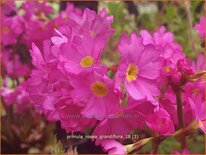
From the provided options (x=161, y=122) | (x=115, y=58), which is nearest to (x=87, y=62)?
(x=161, y=122)

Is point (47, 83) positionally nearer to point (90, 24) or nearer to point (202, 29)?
point (90, 24)

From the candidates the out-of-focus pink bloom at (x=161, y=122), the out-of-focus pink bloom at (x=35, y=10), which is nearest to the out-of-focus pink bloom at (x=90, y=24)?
the out-of-focus pink bloom at (x=161, y=122)

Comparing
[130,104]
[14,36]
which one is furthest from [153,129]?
[14,36]

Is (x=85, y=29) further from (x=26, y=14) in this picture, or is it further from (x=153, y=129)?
(x=26, y=14)

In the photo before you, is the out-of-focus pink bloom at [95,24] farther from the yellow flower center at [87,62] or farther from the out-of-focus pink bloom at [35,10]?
the out-of-focus pink bloom at [35,10]

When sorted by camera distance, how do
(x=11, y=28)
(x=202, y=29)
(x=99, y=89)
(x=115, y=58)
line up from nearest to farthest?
(x=99, y=89), (x=202, y=29), (x=11, y=28), (x=115, y=58)

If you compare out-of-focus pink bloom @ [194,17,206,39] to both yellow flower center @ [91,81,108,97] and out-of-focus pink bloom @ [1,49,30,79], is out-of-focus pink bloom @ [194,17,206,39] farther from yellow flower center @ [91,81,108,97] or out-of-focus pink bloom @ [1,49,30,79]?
out-of-focus pink bloom @ [1,49,30,79]
